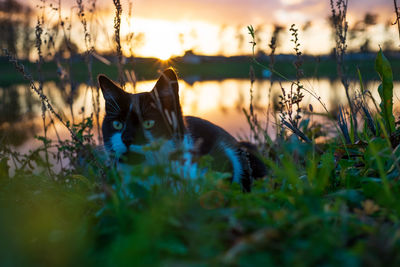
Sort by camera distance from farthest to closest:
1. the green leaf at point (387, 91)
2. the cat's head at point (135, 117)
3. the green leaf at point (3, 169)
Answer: the green leaf at point (3, 169)
the cat's head at point (135, 117)
the green leaf at point (387, 91)

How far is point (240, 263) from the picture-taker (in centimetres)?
87

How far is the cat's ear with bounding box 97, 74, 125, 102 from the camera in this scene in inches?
82.8

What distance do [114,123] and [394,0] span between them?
1.92 meters

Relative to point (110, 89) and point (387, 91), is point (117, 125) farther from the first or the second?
point (387, 91)

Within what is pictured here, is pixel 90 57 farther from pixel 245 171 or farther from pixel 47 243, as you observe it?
pixel 47 243

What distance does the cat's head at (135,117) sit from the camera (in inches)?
77.9

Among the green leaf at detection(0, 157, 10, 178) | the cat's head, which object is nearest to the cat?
the cat's head

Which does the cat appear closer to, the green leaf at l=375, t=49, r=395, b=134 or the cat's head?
the cat's head

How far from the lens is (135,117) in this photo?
2.04 m

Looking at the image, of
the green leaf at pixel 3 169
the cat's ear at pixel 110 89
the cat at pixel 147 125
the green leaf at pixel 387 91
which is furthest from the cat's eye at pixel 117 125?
the green leaf at pixel 387 91

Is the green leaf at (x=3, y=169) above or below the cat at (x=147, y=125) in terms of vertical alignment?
below

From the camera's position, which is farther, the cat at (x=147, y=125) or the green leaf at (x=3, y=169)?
A: the green leaf at (x=3, y=169)

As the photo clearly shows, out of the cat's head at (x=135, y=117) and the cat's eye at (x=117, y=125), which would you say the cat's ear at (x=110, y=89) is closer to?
the cat's head at (x=135, y=117)

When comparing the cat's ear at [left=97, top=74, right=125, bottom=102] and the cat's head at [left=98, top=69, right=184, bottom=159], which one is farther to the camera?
the cat's ear at [left=97, top=74, right=125, bottom=102]
